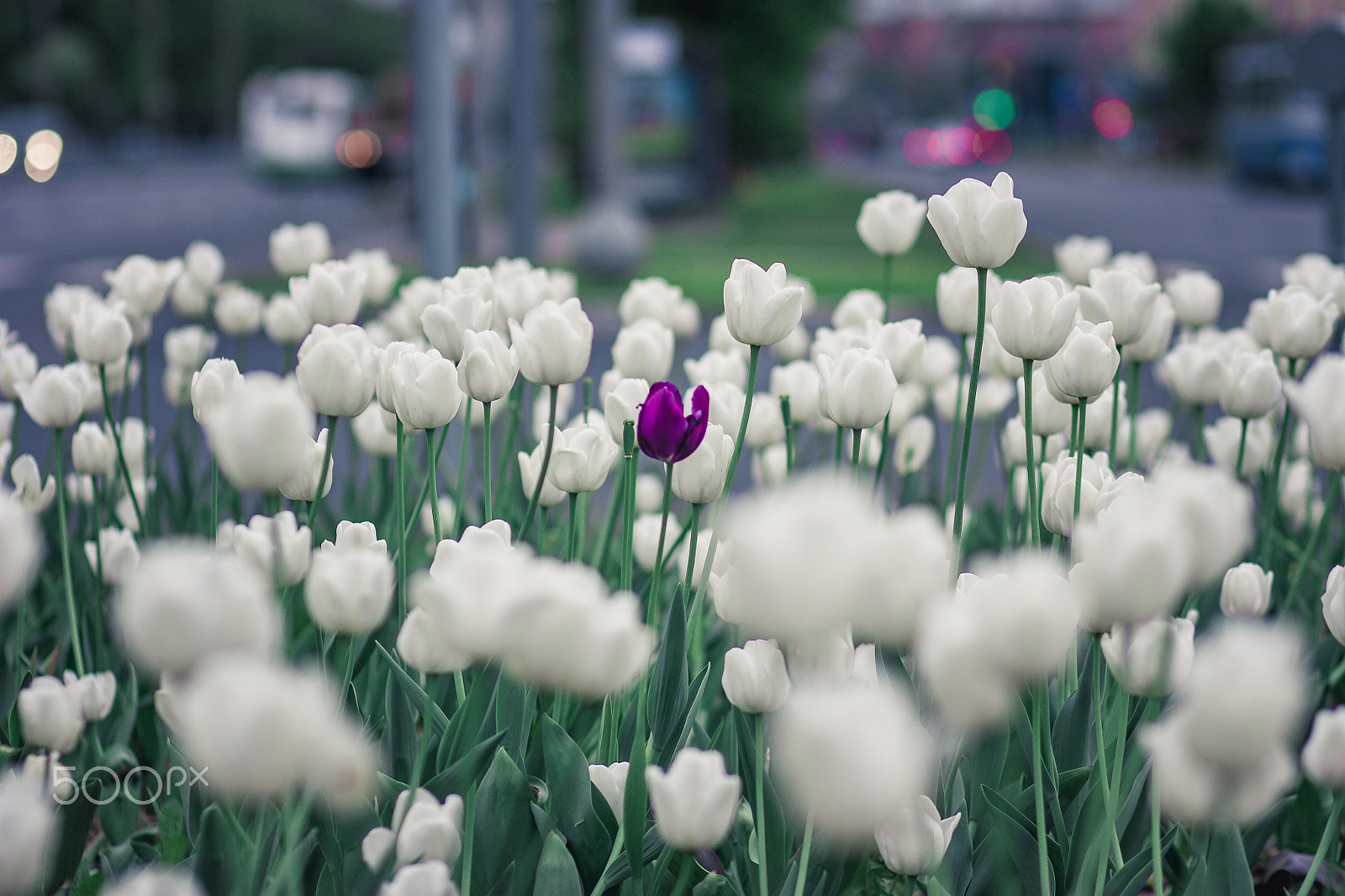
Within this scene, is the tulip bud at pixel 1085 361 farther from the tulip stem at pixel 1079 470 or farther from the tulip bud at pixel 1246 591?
the tulip bud at pixel 1246 591

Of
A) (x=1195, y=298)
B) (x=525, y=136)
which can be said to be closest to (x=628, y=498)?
(x=1195, y=298)

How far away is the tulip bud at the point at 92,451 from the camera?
1754 mm

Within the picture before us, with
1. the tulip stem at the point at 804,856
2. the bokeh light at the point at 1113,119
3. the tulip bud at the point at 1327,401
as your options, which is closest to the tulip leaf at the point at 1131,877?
the tulip stem at the point at 804,856

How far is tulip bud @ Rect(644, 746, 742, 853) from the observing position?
927 millimetres

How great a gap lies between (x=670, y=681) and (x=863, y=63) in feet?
239

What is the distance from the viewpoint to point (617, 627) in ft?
2.63

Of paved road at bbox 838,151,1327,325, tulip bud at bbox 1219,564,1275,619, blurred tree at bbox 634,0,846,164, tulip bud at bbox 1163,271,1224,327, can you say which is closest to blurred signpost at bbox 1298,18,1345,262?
tulip bud at bbox 1163,271,1224,327

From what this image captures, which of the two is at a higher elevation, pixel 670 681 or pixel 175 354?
pixel 175 354

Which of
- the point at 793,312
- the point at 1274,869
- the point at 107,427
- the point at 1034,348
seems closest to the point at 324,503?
the point at 107,427

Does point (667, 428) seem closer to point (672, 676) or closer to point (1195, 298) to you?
point (672, 676)

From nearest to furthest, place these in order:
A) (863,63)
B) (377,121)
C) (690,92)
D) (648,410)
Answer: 1. (648,410)
2. (690,92)
3. (377,121)
4. (863,63)

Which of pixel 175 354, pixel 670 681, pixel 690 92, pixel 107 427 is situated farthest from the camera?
pixel 690 92

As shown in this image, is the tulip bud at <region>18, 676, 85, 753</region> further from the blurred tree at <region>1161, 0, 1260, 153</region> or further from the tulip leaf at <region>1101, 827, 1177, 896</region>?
the blurred tree at <region>1161, 0, 1260, 153</region>

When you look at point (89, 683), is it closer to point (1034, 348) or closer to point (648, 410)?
point (648, 410)
